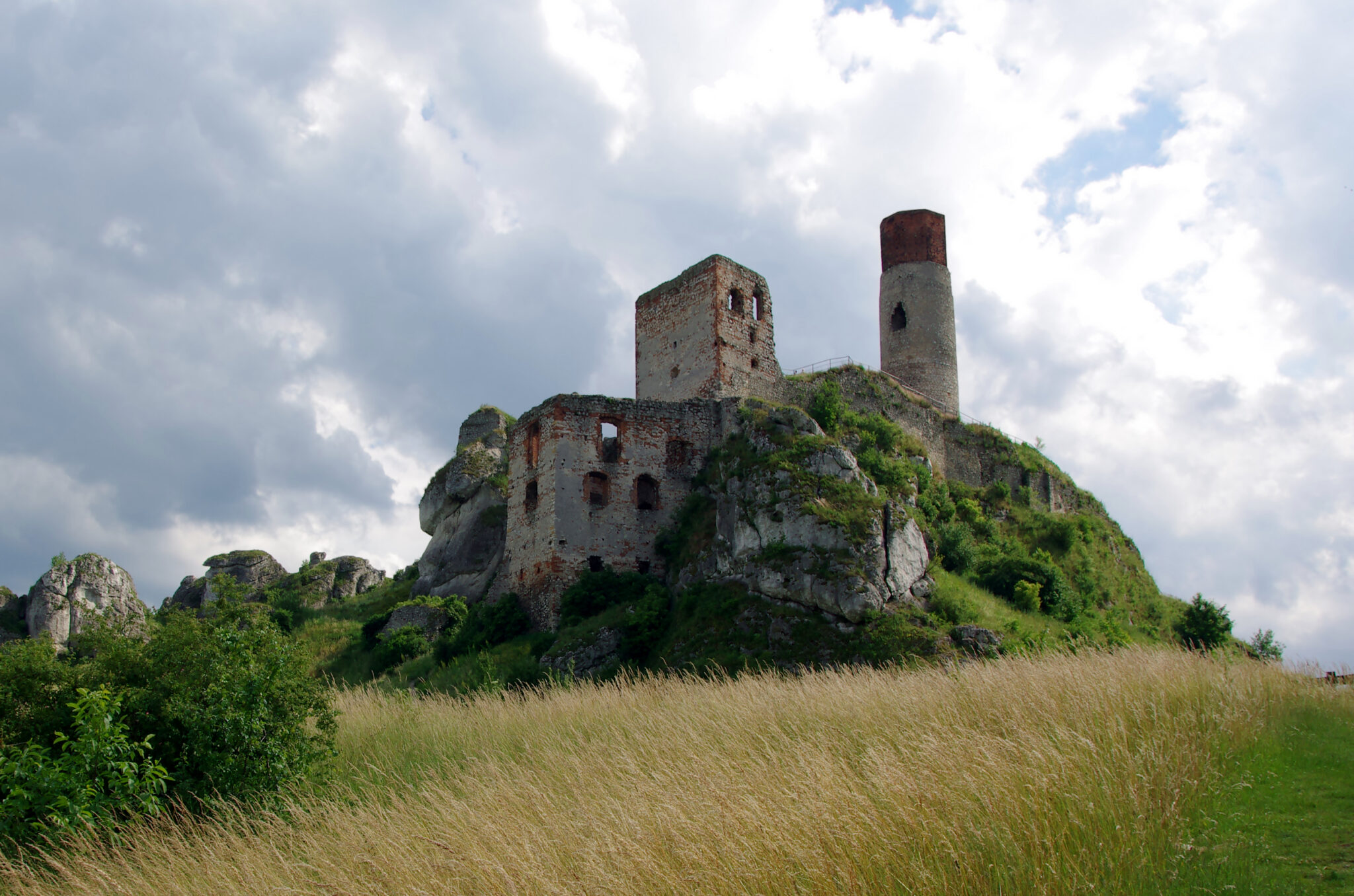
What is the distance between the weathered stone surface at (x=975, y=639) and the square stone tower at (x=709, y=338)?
1149 cm

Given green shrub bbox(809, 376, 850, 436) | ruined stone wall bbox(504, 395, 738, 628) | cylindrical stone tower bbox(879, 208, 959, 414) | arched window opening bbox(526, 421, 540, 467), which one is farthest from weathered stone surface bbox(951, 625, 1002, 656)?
cylindrical stone tower bbox(879, 208, 959, 414)

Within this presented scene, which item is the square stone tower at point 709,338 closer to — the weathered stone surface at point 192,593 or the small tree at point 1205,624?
the small tree at point 1205,624

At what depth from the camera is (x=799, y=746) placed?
793 cm

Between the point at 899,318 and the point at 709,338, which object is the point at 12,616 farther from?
the point at 899,318

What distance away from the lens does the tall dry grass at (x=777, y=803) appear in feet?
18.0

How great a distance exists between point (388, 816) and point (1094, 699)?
6660 millimetres

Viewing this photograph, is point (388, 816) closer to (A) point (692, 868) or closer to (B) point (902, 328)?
(A) point (692, 868)

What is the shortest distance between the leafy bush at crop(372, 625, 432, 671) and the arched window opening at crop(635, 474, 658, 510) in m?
8.50

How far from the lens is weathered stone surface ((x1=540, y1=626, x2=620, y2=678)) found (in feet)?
72.8

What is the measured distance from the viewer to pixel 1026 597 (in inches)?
1000

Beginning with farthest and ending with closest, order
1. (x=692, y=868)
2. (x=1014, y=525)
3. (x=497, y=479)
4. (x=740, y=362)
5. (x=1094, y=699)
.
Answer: (x=497, y=479), (x=1014, y=525), (x=740, y=362), (x=1094, y=699), (x=692, y=868)

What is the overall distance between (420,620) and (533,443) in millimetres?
7794

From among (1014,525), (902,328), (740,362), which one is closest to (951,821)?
(740,362)

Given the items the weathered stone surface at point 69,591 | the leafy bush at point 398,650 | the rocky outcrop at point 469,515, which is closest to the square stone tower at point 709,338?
the rocky outcrop at point 469,515
